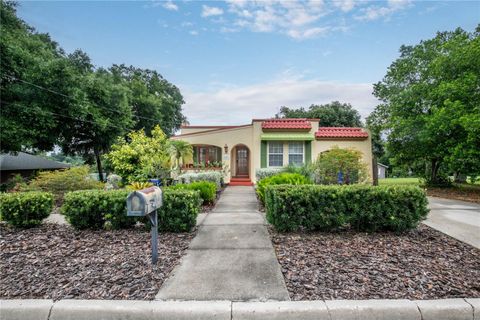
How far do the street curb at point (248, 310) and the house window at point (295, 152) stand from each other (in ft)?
40.8

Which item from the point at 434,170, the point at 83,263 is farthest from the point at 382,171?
the point at 83,263

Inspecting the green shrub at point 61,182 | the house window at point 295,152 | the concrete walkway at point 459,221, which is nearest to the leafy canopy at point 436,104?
the concrete walkway at point 459,221

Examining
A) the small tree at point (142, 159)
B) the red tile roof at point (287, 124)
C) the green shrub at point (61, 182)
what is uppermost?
the red tile roof at point (287, 124)

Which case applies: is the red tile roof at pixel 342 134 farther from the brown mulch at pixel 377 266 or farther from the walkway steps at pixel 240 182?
the brown mulch at pixel 377 266

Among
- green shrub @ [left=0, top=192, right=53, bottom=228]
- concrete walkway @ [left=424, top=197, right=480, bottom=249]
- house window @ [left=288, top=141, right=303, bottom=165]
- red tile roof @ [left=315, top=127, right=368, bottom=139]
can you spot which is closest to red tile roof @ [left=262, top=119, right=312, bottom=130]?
red tile roof @ [left=315, top=127, right=368, bottom=139]

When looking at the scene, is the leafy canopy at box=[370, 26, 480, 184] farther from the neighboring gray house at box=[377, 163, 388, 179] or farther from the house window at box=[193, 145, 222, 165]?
the neighboring gray house at box=[377, 163, 388, 179]

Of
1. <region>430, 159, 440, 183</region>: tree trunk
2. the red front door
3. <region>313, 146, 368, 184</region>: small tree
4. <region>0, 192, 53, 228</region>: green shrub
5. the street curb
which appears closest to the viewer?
the street curb

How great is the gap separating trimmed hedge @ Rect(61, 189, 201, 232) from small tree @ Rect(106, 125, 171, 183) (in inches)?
233

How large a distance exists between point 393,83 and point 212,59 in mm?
11418

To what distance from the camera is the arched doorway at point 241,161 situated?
15918 millimetres

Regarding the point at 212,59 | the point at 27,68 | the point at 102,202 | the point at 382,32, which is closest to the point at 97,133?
the point at 27,68

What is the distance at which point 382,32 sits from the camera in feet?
26.8

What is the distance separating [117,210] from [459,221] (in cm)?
820

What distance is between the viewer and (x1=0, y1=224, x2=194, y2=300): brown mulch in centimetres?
259
